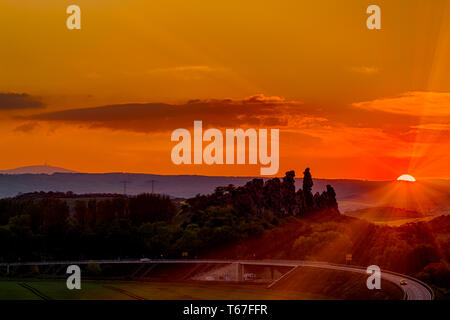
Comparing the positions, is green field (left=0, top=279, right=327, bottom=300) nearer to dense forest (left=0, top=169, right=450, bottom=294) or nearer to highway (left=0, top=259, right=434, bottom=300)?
highway (left=0, top=259, right=434, bottom=300)

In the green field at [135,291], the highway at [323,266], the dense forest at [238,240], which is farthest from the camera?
the dense forest at [238,240]

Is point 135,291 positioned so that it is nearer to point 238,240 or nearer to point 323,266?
point 323,266

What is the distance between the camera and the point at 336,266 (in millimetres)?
142500

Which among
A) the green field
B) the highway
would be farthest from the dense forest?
the green field

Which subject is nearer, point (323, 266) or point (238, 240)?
point (323, 266)

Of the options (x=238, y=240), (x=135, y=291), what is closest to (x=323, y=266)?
(x=135, y=291)

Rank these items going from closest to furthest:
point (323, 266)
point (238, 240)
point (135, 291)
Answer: point (323, 266), point (135, 291), point (238, 240)

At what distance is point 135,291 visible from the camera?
145750mm

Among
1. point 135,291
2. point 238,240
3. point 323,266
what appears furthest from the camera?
point 238,240

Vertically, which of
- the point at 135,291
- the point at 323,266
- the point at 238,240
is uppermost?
the point at 238,240

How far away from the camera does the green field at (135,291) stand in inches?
5295

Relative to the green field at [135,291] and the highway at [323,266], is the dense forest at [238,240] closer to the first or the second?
the highway at [323,266]

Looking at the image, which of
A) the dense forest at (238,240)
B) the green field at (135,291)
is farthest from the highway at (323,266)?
the green field at (135,291)

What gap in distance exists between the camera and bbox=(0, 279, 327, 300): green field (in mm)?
134500
